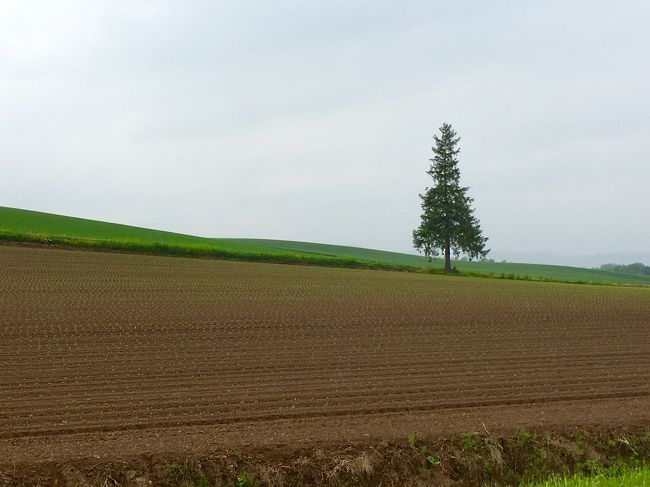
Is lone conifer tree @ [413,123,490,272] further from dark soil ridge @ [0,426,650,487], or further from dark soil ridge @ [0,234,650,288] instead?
dark soil ridge @ [0,426,650,487]

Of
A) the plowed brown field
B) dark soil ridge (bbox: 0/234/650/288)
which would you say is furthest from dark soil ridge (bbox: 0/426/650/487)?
dark soil ridge (bbox: 0/234/650/288)

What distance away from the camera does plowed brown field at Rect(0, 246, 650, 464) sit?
9953 millimetres

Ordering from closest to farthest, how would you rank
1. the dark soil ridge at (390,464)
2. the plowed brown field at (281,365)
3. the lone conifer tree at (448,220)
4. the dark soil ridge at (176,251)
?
the dark soil ridge at (390,464)
the plowed brown field at (281,365)
the dark soil ridge at (176,251)
the lone conifer tree at (448,220)

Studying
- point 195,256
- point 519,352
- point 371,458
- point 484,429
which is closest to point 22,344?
point 371,458

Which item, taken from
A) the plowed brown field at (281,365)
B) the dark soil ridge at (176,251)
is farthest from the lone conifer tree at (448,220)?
the plowed brown field at (281,365)

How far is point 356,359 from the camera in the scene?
14.7 meters

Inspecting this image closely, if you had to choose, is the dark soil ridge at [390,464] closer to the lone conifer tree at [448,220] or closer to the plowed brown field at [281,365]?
the plowed brown field at [281,365]

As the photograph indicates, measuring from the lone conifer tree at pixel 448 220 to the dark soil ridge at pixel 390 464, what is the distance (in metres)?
40.2

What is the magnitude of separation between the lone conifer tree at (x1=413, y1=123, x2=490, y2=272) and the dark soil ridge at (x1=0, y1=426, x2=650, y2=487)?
40.2 metres

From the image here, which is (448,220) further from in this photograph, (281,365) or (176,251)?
(281,365)

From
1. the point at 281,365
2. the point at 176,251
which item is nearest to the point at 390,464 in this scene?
the point at 281,365

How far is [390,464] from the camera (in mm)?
9203

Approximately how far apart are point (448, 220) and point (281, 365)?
39.1 m

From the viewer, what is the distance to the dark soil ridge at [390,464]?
8234 mm
